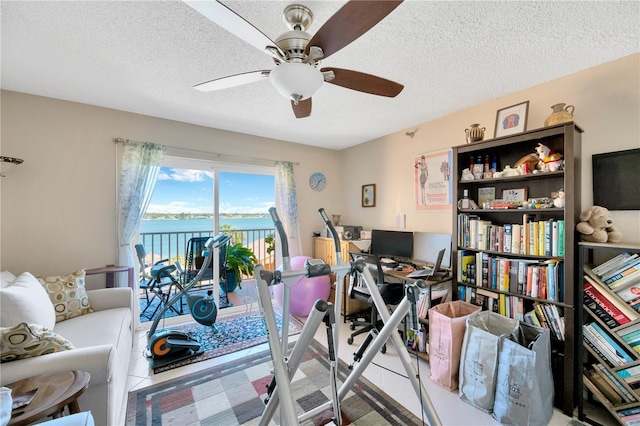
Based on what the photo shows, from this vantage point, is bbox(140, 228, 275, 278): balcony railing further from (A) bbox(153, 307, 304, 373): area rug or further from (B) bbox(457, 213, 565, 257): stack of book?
(B) bbox(457, 213, 565, 257): stack of book

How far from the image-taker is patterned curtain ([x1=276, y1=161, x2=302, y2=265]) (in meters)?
3.68

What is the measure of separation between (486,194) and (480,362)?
1441 mm

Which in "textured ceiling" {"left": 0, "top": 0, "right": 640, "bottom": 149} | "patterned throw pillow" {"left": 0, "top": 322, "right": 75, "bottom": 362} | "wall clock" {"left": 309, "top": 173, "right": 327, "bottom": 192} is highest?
"textured ceiling" {"left": 0, "top": 0, "right": 640, "bottom": 149}

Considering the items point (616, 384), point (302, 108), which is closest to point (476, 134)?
point (302, 108)

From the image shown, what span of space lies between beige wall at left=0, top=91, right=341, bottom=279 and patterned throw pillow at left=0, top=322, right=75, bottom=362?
152cm

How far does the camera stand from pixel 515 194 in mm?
2186

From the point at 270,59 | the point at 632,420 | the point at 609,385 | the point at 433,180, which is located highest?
the point at 270,59

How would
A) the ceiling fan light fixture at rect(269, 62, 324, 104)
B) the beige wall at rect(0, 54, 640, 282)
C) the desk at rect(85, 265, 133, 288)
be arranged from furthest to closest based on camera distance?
the desk at rect(85, 265, 133, 288) < the beige wall at rect(0, 54, 640, 282) < the ceiling fan light fixture at rect(269, 62, 324, 104)

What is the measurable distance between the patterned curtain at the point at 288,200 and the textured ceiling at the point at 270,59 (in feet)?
3.89

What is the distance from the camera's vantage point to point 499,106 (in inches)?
91.1

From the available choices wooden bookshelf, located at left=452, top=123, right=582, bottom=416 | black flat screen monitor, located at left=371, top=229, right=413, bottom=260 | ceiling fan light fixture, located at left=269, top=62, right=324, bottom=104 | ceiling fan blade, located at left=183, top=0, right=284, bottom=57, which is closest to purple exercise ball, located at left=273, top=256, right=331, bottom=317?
black flat screen monitor, located at left=371, top=229, right=413, bottom=260

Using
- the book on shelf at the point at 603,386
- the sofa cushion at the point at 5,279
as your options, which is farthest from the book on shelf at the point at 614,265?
the sofa cushion at the point at 5,279

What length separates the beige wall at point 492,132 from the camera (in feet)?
5.59

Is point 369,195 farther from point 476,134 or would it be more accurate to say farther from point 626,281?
point 626,281
